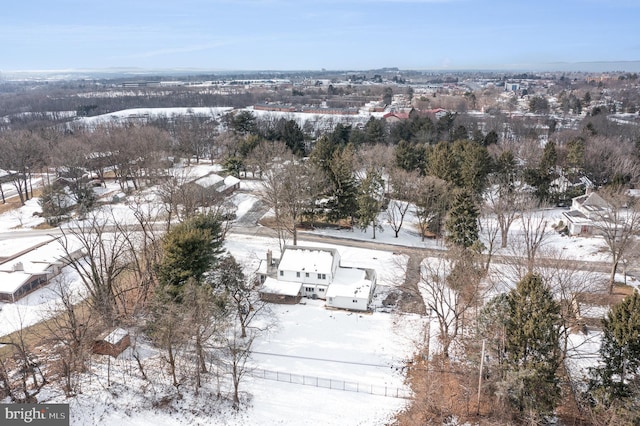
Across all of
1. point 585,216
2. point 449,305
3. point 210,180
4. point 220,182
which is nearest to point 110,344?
point 449,305

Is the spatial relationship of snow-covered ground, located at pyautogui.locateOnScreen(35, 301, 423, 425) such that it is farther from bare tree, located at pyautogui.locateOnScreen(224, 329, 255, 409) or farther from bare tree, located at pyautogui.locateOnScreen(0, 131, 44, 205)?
bare tree, located at pyautogui.locateOnScreen(0, 131, 44, 205)

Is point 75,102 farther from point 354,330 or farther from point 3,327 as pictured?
point 354,330

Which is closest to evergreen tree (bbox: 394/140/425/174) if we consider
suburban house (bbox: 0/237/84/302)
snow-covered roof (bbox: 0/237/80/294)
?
suburban house (bbox: 0/237/84/302)

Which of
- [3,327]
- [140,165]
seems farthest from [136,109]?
[3,327]

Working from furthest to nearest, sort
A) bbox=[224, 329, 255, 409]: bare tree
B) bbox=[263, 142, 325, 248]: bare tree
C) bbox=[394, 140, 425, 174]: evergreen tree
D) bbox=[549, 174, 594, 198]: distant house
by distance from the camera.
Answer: bbox=[394, 140, 425, 174]: evergreen tree → bbox=[549, 174, 594, 198]: distant house → bbox=[263, 142, 325, 248]: bare tree → bbox=[224, 329, 255, 409]: bare tree

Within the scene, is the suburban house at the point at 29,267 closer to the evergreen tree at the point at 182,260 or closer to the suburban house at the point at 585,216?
the evergreen tree at the point at 182,260

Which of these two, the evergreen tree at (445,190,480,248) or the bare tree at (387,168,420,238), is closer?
the evergreen tree at (445,190,480,248)

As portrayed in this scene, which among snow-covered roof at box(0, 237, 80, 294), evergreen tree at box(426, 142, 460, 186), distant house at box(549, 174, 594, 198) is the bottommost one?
snow-covered roof at box(0, 237, 80, 294)
